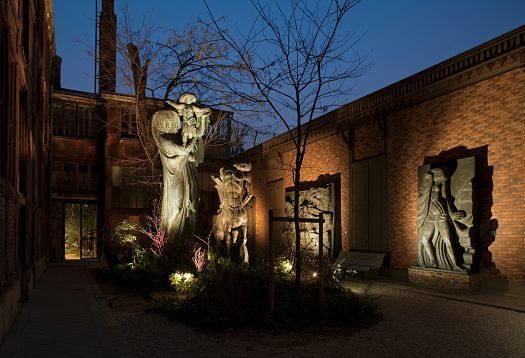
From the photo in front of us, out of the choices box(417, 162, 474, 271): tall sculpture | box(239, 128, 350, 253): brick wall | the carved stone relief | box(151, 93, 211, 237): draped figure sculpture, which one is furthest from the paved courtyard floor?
the carved stone relief

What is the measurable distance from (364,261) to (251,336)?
31.6 feet

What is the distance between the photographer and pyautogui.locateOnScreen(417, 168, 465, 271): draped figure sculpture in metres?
11.6

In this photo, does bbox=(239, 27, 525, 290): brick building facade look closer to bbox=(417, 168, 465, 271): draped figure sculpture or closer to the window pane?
bbox=(417, 168, 465, 271): draped figure sculpture

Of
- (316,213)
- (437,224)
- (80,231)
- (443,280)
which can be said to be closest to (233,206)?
(437,224)

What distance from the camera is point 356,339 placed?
6258 mm

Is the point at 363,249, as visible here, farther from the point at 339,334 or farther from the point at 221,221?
the point at 339,334

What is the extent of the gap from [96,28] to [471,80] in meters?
20.8

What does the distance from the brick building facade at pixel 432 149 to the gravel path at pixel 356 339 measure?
3.23m

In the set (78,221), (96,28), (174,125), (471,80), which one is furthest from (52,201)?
(471,80)

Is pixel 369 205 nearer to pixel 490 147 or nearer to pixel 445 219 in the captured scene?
pixel 445 219

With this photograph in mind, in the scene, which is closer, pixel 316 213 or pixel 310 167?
pixel 316 213

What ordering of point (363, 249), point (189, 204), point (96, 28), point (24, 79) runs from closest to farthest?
point (24, 79), point (189, 204), point (363, 249), point (96, 28)

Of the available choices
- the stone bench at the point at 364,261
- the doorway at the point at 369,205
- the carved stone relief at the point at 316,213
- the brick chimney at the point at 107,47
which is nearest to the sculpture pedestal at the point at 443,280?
the stone bench at the point at 364,261

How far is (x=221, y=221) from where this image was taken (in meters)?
11.8
